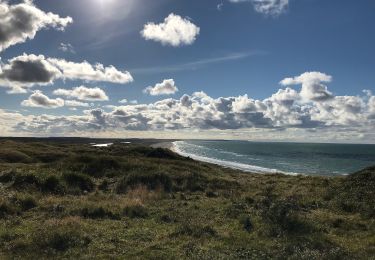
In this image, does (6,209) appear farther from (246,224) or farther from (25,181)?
(246,224)

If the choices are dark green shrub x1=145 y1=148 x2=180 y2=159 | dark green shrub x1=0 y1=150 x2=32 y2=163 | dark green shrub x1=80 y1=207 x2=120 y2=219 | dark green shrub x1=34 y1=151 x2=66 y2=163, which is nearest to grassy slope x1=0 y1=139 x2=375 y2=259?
dark green shrub x1=80 y1=207 x2=120 y2=219

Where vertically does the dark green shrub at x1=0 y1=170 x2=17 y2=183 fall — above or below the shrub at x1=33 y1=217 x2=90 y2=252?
above

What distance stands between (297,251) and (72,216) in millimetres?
10658

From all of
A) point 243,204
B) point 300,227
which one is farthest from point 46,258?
point 243,204

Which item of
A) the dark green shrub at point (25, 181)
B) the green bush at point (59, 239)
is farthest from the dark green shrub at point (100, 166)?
the green bush at point (59, 239)

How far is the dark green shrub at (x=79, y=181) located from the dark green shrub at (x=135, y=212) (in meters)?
10.7

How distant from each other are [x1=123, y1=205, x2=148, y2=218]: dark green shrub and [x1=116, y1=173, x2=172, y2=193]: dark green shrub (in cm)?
977

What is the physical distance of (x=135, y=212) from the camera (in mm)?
20594

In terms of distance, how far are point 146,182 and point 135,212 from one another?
520 inches

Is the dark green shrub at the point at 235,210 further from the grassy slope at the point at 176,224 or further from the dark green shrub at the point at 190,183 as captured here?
the dark green shrub at the point at 190,183

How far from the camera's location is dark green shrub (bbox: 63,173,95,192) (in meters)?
30.8

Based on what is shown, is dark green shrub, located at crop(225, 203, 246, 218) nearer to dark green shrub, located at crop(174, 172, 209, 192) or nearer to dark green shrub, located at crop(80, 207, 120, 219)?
dark green shrub, located at crop(80, 207, 120, 219)

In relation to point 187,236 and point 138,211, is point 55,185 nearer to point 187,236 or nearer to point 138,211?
point 138,211

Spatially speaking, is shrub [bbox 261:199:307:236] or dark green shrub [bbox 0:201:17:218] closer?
shrub [bbox 261:199:307:236]
